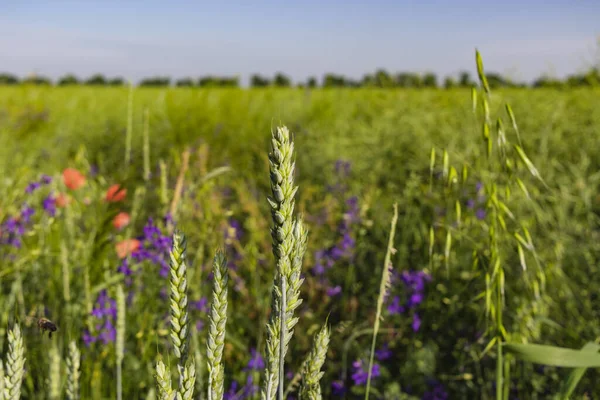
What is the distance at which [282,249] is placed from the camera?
59cm

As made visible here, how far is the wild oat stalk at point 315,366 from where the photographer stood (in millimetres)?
665

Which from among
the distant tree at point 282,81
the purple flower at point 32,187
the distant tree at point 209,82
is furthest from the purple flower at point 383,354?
the distant tree at point 282,81

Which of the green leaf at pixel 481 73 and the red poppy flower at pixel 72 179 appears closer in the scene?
the green leaf at pixel 481 73

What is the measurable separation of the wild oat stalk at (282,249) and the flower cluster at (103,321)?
134cm

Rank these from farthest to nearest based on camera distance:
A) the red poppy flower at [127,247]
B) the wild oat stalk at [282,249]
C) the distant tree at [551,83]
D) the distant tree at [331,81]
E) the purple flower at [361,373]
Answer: the distant tree at [331,81] → the distant tree at [551,83] → the purple flower at [361,373] → the red poppy flower at [127,247] → the wild oat stalk at [282,249]

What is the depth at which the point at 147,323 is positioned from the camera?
2049 millimetres

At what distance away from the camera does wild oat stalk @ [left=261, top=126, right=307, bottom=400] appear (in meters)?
0.58

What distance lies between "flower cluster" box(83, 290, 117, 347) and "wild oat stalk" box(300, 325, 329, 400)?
1298 mm

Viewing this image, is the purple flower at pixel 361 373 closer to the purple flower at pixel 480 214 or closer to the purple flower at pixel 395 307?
the purple flower at pixel 395 307

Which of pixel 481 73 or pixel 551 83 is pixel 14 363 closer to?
pixel 481 73

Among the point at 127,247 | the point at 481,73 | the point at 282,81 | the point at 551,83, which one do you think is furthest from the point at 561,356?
the point at 282,81

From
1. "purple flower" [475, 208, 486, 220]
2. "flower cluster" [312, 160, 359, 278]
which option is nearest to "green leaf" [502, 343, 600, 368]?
"flower cluster" [312, 160, 359, 278]

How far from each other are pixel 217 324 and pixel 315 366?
5.1 inches

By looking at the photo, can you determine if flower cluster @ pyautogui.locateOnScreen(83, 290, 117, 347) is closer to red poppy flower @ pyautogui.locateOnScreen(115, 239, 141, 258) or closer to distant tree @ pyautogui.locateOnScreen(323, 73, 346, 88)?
red poppy flower @ pyautogui.locateOnScreen(115, 239, 141, 258)
